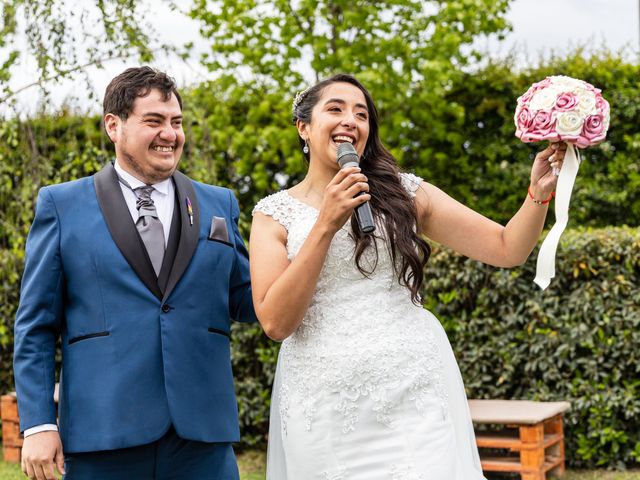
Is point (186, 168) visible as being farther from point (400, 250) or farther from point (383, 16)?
point (400, 250)

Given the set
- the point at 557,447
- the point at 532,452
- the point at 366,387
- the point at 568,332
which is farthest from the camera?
the point at 568,332

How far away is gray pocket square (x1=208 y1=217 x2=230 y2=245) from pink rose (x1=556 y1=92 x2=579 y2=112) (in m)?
1.20

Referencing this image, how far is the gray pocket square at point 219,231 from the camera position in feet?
9.80

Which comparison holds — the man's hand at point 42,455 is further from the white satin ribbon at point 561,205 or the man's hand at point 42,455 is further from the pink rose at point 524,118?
the pink rose at point 524,118

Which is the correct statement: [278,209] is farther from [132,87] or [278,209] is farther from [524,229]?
[524,229]

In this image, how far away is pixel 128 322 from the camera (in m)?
2.74

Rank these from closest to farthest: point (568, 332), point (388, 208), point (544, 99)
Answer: point (544, 99) → point (388, 208) → point (568, 332)

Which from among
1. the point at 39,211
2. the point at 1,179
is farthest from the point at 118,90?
the point at 1,179

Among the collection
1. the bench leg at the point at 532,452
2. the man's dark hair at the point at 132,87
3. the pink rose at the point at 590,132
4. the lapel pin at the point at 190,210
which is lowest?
the bench leg at the point at 532,452

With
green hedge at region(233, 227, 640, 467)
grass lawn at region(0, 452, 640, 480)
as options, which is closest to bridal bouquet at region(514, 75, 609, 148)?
green hedge at region(233, 227, 640, 467)

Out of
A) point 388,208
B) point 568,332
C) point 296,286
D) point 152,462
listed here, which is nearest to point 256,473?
point 568,332

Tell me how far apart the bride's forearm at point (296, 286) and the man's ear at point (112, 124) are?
31.2 inches

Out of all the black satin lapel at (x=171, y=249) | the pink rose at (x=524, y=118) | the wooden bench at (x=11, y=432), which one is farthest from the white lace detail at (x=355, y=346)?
the wooden bench at (x=11, y=432)

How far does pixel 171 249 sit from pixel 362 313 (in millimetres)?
660
